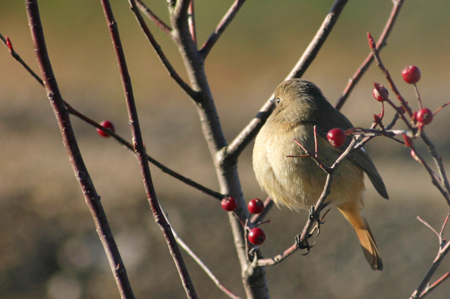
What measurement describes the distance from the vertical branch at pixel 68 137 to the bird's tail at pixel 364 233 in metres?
1.49

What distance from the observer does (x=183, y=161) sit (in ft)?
19.2

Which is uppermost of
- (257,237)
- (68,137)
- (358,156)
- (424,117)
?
(424,117)

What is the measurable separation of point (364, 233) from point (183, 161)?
3569 mm

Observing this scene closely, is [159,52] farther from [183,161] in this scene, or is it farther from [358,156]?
[183,161]

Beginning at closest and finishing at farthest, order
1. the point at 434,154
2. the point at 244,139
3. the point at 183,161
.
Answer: the point at 434,154
the point at 244,139
the point at 183,161

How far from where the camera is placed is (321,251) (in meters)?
4.68

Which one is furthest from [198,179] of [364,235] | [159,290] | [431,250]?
[364,235]

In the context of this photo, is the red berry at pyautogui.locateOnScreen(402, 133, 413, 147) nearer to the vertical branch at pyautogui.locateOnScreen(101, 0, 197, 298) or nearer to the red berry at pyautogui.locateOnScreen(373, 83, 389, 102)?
the red berry at pyautogui.locateOnScreen(373, 83, 389, 102)

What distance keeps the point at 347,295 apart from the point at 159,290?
1.74 meters

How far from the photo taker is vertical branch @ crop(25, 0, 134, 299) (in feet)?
3.32

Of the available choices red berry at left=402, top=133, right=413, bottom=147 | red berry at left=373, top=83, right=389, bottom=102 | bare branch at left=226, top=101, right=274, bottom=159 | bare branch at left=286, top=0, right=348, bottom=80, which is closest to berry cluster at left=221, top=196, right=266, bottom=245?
bare branch at left=226, top=101, right=274, bottom=159

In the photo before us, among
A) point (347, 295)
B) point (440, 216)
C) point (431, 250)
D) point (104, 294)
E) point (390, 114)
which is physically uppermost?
point (390, 114)

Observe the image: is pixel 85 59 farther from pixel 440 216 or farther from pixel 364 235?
pixel 364 235

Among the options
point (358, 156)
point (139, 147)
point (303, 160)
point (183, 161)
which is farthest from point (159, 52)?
point (183, 161)
